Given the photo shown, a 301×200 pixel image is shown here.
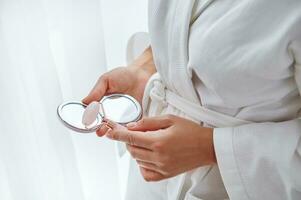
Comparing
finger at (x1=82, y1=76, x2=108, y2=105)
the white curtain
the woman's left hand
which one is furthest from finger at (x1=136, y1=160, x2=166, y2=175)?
the white curtain

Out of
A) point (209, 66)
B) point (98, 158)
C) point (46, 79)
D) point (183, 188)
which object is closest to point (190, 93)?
point (209, 66)

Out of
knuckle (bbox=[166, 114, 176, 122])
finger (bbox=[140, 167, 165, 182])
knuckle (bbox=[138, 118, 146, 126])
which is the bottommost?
finger (bbox=[140, 167, 165, 182])

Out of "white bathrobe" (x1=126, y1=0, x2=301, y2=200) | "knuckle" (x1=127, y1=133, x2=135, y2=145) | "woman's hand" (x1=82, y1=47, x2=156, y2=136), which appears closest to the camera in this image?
"white bathrobe" (x1=126, y1=0, x2=301, y2=200)

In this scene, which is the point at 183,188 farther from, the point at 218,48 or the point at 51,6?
the point at 51,6

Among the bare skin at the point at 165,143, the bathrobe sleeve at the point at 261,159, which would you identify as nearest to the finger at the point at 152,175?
the bare skin at the point at 165,143

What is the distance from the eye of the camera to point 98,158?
39.3 inches

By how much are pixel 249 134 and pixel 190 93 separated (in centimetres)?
11

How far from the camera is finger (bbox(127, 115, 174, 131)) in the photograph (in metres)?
0.62

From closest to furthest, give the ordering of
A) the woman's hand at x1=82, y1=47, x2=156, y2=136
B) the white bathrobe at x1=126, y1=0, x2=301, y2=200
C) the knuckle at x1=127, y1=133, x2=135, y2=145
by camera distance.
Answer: the white bathrobe at x1=126, y1=0, x2=301, y2=200
the knuckle at x1=127, y1=133, x2=135, y2=145
the woman's hand at x1=82, y1=47, x2=156, y2=136

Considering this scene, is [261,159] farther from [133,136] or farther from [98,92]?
[98,92]

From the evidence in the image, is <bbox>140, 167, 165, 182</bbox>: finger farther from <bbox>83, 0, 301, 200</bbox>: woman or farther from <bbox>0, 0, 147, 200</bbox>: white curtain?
<bbox>0, 0, 147, 200</bbox>: white curtain

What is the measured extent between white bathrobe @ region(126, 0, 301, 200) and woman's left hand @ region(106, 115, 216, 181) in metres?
0.03

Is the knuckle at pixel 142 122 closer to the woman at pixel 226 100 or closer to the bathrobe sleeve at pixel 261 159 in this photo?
the woman at pixel 226 100

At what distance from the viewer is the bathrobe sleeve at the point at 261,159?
55cm
